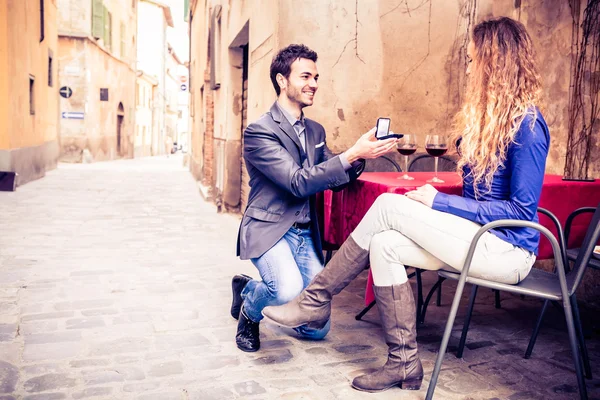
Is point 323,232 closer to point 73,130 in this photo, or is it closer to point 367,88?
point 367,88

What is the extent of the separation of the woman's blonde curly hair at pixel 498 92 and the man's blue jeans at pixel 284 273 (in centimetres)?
108

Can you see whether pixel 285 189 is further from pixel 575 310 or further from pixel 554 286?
pixel 575 310

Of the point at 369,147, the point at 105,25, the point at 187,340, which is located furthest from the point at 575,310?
the point at 105,25

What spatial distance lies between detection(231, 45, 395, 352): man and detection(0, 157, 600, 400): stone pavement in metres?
0.28

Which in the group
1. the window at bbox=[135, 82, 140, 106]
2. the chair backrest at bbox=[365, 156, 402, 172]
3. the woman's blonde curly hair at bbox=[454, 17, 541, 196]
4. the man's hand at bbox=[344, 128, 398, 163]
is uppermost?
the window at bbox=[135, 82, 140, 106]

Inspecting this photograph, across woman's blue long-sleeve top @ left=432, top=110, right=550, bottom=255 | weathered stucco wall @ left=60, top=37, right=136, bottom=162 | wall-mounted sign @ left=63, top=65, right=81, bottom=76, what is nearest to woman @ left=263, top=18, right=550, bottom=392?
woman's blue long-sleeve top @ left=432, top=110, right=550, bottom=255

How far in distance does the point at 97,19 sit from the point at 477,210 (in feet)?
82.4

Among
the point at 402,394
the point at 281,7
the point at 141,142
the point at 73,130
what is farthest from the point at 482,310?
the point at 141,142

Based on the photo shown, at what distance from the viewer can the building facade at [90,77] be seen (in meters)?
23.5

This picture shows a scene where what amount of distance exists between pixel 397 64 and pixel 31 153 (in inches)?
432

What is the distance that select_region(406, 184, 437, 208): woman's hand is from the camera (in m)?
2.67

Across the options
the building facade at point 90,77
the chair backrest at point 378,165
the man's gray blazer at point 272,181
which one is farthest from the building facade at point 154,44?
the man's gray blazer at point 272,181

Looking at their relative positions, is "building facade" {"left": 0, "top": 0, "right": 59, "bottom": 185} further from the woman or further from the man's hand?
the woman

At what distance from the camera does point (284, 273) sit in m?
3.10
